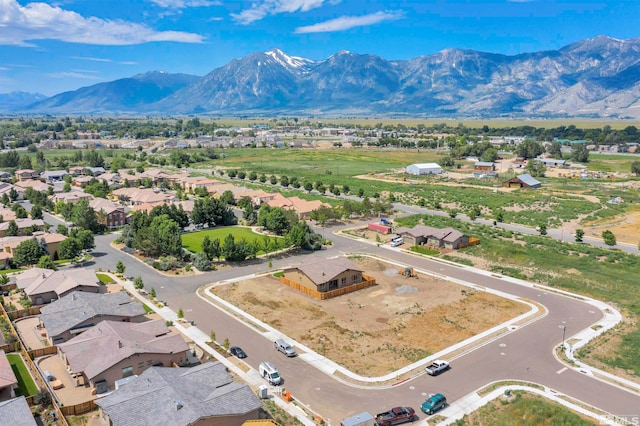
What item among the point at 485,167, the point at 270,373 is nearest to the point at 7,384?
the point at 270,373

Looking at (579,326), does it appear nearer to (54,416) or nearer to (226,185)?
(54,416)

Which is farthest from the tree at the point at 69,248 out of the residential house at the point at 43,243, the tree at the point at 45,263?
the tree at the point at 45,263

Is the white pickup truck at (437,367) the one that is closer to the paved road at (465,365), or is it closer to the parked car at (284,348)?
the paved road at (465,365)

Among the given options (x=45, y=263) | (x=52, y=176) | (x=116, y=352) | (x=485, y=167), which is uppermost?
(x=485, y=167)

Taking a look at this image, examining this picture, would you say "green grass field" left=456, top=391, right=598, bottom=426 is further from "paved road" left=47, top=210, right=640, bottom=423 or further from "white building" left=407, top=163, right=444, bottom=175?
"white building" left=407, top=163, right=444, bottom=175

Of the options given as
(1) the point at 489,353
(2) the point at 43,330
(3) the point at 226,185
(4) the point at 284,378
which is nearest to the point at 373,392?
(4) the point at 284,378

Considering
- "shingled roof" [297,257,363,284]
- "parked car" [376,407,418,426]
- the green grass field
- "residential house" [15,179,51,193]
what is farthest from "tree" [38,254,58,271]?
"residential house" [15,179,51,193]

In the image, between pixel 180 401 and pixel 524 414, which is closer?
pixel 180 401

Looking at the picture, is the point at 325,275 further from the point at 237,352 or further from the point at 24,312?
the point at 24,312
